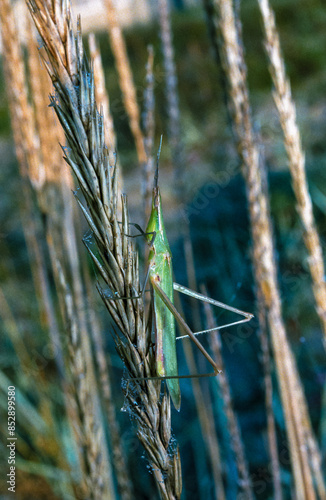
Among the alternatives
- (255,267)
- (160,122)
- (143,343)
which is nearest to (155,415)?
(143,343)

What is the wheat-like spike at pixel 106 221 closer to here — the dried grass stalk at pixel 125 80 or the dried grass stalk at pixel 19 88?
the dried grass stalk at pixel 19 88

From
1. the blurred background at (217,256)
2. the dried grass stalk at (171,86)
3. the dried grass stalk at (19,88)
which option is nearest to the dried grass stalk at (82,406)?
the blurred background at (217,256)

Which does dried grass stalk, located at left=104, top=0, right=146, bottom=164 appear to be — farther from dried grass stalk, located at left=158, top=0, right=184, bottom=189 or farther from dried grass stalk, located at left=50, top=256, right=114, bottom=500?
dried grass stalk, located at left=50, top=256, right=114, bottom=500

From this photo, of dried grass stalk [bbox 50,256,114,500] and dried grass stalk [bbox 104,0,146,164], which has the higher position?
dried grass stalk [bbox 104,0,146,164]

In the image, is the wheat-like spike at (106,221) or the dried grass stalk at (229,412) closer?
the wheat-like spike at (106,221)

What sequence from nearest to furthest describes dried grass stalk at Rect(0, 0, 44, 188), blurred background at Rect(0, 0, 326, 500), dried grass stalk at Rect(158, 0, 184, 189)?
dried grass stalk at Rect(0, 0, 44, 188) → dried grass stalk at Rect(158, 0, 184, 189) → blurred background at Rect(0, 0, 326, 500)

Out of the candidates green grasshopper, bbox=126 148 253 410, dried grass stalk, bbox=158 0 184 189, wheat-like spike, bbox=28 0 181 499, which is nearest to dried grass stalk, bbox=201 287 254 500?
green grasshopper, bbox=126 148 253 410

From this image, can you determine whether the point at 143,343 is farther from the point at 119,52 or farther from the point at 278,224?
the point at 278,224
